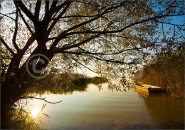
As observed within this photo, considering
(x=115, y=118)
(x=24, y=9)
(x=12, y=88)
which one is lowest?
(x=115, y=118)

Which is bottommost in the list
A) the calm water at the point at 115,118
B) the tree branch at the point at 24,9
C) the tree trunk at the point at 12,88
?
the calm water at the point at 115,118

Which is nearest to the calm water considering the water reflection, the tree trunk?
the water reflection

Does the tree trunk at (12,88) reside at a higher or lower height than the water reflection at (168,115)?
higher

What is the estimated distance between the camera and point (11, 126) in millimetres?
5531

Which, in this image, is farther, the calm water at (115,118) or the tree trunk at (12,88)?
the calm water at (115,118)

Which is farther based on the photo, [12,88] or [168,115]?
[168,115]

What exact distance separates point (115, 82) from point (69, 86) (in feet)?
6.44

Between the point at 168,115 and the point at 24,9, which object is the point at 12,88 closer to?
the point at 24,9

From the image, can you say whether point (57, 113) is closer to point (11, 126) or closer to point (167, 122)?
point (167, 122)

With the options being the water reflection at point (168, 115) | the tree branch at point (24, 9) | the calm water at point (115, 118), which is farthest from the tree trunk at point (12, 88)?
the water reflection at point (168, 115)

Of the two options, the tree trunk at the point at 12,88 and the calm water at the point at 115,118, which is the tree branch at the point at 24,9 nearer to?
the tree trunk at the point at 12,88

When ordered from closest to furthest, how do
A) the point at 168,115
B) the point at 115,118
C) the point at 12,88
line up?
1. the point at 12,88
2. the point at 115,118
3. the point at 168,115

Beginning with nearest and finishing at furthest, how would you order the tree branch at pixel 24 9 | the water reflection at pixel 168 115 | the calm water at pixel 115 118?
the tree branch at pixel 24 9, the calm water at pixel 115 118, the water reflection at pixel 168 115

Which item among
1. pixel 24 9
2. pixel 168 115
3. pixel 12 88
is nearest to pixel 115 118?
pixel 168 115
